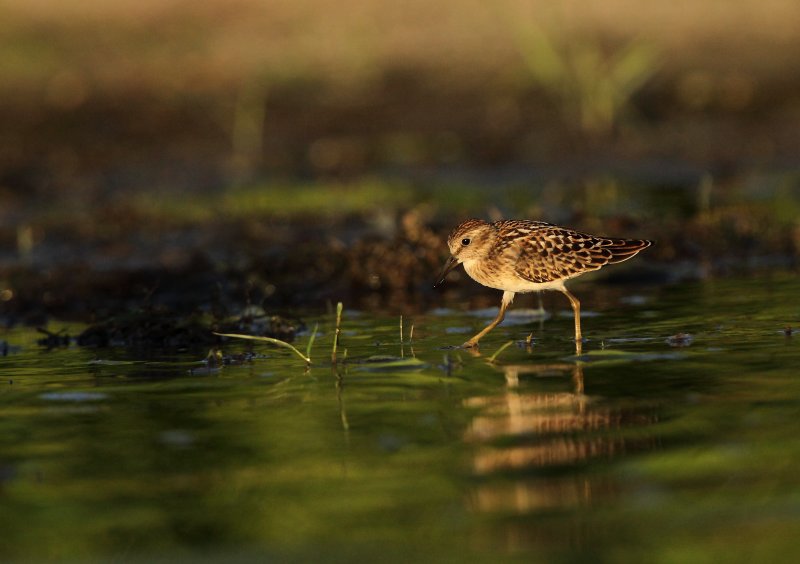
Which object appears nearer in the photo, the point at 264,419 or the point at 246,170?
the point at 264,419

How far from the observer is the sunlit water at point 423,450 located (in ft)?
19.4

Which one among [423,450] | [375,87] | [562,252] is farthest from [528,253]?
[375,87]

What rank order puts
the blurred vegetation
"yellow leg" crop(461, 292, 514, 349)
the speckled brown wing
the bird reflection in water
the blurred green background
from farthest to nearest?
1. the blurred vegetation
2. the blurred green background
3. the speckled brown wing
4. "yellow leg" crop(461, 292, 514, 349)
5. the bird reflection in water

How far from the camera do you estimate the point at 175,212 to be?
18.3 m

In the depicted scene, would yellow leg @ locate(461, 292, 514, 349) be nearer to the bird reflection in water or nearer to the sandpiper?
the sandpiper

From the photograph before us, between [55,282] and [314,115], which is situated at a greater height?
[314,115]

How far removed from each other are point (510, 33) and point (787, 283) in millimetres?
12703

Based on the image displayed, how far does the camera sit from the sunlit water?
593 centimetres

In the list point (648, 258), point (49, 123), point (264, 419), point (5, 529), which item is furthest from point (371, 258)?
point (49, 123)

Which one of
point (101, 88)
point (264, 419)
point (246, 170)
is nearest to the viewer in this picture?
point (264, 419)

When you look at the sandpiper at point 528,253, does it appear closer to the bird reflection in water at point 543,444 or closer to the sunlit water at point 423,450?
the sunlit water at point 423,450

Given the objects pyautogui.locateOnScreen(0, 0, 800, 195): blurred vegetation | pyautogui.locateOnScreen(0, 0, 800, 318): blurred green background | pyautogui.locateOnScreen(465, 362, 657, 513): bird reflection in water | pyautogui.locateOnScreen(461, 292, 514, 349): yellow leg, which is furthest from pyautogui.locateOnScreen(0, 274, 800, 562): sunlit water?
pyautogui.locateOnScreen(0, 0, 800, 195): blurred vegetation

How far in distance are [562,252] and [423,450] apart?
4.12m

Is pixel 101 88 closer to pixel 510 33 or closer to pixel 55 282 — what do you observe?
pixel 510 33
